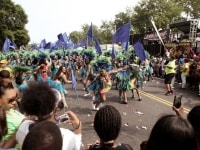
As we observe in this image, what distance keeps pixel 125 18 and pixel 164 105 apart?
4888 centimetres

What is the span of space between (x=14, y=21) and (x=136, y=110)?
5944cm

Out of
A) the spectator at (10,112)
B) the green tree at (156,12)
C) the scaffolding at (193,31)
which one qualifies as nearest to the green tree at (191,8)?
the green tree at (156,12)

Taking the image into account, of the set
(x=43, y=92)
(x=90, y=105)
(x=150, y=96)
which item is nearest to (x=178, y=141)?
(x=43, y=92)

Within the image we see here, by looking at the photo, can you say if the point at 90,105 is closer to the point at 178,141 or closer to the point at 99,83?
the point at 99,83

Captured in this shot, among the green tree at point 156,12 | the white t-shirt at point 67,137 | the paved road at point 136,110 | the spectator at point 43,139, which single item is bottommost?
the paved road at point 136,110

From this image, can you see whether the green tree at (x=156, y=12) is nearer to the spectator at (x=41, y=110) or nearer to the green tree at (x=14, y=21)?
the green tree at (x=14, y=21)

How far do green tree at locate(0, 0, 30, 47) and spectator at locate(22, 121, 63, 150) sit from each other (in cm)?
6415

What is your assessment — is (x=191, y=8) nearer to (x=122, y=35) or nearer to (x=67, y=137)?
(x=122, y=35)

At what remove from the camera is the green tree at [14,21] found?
6550cm

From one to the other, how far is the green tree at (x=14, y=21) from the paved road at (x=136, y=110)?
50730mm

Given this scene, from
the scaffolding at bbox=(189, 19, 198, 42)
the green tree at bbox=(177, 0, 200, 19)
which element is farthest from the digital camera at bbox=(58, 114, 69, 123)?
the green tree at bbox=(177, 0, 200, 19)

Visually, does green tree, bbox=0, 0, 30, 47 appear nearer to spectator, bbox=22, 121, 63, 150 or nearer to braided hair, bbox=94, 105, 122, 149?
braided hair, bbox=94, 105, 122, 149

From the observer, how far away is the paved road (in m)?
8.33

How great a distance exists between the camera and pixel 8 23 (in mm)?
66750
